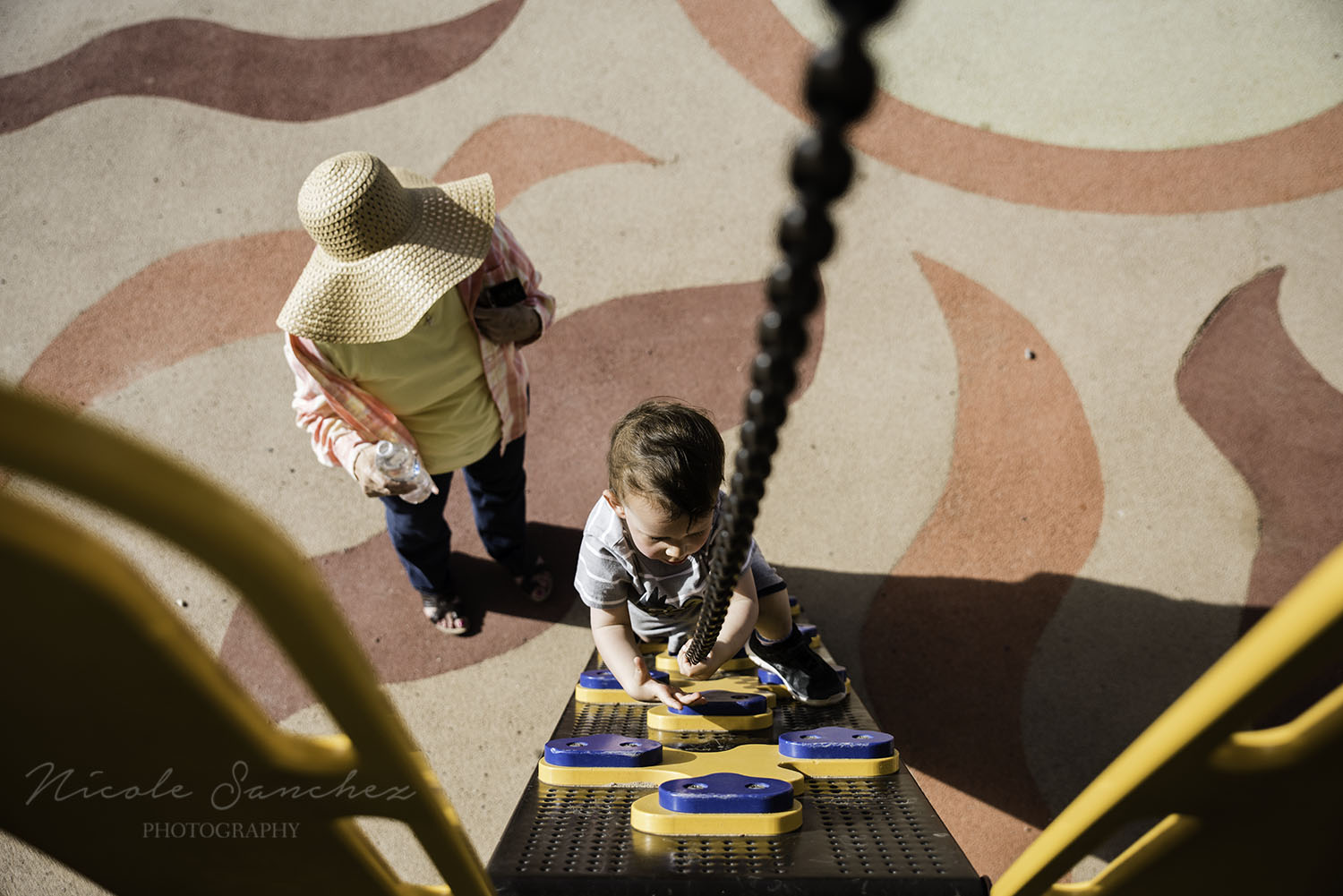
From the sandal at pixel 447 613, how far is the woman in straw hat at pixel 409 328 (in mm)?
381

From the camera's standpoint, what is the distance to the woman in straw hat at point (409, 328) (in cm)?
159

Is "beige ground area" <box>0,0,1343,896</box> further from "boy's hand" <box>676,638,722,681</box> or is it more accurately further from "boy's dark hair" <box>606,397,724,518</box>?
"boy's dark hair" <box>606,397,724,518</box>

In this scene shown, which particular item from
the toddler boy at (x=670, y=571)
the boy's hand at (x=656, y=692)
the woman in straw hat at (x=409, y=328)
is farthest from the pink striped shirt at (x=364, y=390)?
the boy's hand at (x=656, y=692)

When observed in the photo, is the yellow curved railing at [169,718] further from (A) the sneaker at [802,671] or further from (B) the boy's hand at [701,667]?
(A) the sneaker at [802,671]

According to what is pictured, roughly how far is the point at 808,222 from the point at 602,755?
113 cm

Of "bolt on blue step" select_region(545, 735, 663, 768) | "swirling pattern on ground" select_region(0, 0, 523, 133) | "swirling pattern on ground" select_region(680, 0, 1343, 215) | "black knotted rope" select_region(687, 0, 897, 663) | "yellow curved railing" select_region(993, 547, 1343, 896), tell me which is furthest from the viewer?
"swirling pattern on ground" select_region(0, 0, 523, 133)

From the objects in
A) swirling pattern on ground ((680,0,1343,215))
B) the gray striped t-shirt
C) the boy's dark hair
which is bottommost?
the gray striped t-shirt

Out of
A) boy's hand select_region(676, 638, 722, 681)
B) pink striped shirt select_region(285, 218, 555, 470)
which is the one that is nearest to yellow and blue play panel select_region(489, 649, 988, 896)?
boy's hand select_region(676, 638, 722, 681)

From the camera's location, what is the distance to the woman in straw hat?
1587mm

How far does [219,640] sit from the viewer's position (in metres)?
2.59

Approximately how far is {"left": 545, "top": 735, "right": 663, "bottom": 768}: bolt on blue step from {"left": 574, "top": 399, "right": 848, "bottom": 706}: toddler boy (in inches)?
5.8

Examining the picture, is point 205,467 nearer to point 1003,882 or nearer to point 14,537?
point 14,537

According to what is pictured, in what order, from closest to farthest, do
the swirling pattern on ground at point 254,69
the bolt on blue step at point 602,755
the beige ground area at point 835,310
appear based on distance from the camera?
the bolt on blue step at point 602,755 < the beige ground area at point 835,310 < the swirling pattern on ground at point 254,69

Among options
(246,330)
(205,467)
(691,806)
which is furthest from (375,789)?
(246,330)
